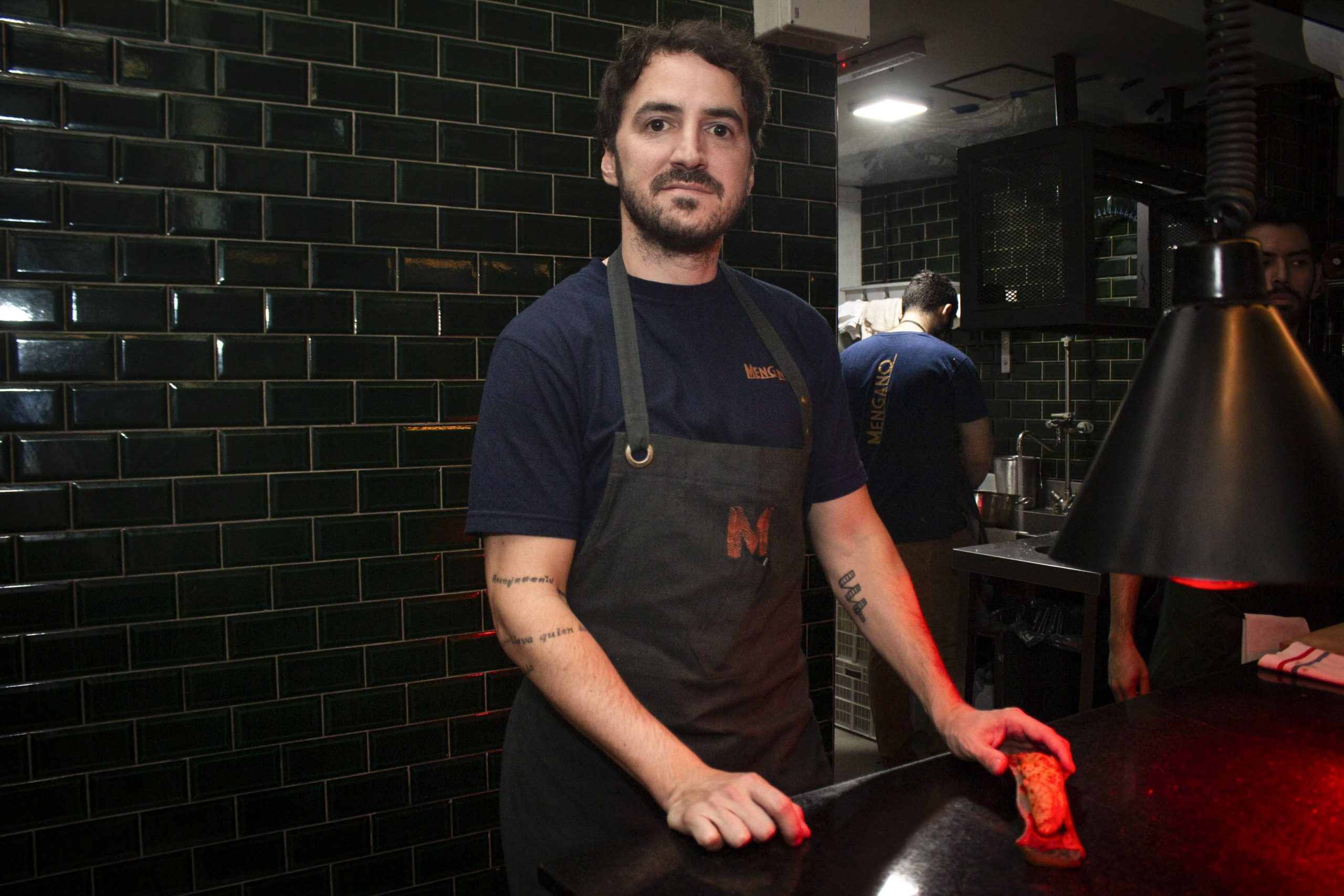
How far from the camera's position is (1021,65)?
4.53 metres

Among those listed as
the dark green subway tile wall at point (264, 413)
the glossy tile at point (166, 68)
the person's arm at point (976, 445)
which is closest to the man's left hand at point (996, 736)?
the dark green subway tile wall at point (264, 413)

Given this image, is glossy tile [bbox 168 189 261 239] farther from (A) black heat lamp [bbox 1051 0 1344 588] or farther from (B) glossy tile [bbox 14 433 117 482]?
(A) black heat lamp [bbox 1051 0 1344 588]

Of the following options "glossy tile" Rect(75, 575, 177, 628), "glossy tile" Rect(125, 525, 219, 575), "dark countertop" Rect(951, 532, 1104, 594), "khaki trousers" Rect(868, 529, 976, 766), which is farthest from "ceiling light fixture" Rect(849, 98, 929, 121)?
"glossy tile" Rect(75, 575, 177, 628)

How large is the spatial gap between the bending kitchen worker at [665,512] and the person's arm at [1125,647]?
1268mm

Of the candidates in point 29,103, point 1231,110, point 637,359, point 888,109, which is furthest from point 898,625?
point 888,109

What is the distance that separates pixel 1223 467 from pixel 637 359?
90 centimetres

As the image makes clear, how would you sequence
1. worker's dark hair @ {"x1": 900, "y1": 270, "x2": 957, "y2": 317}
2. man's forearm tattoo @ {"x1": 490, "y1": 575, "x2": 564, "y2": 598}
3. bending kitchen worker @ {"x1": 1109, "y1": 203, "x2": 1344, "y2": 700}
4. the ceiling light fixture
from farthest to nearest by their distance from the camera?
1. the ceiling light fixture
2. worker's dark hair @ {"x1": 900, "y1": 270, "x2": 957, "y2": 317}
3. bending kitchen worker @ {"x1": 1109, "y1": 203, "x2": 1344, "y2": 700}
4. man's forearm tattoo @ {"x1": 490, "y1": 575, "x2": 564, "y2": 598}

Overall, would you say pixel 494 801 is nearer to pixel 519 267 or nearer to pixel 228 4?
pixel 519 267

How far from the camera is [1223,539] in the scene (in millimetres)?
865

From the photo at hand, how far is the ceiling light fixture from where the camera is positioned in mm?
5043


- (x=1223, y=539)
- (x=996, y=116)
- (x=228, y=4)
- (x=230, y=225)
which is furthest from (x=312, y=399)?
(x=996, y=116)

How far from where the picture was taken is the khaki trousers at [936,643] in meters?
3.75

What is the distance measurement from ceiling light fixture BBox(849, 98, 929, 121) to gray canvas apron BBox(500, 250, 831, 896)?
13.0 feet

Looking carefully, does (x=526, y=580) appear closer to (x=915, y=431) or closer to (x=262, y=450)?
(x=262, y=450)
